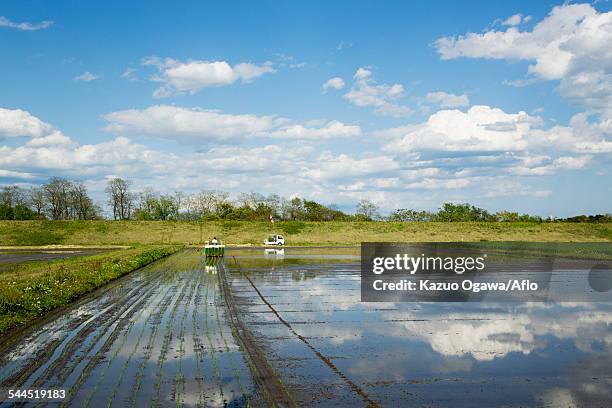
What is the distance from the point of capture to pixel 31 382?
855cm

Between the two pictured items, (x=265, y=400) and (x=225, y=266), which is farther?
(x=225, y=266)

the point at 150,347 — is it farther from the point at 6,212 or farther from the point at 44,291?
the point at 6,212

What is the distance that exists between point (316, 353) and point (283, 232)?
74017 mm

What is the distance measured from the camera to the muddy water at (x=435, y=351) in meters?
8.18

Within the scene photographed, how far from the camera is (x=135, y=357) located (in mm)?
10367

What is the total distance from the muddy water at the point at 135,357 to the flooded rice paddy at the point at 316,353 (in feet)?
0.10

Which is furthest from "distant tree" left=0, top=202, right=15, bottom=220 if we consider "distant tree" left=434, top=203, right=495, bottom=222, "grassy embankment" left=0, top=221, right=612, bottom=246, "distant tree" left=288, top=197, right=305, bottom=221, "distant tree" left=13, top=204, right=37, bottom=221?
"distant tree" left=434, top=203, right=495, bottom=222

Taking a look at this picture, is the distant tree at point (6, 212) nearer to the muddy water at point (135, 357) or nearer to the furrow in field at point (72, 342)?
the furrow in field at point (72, 342)

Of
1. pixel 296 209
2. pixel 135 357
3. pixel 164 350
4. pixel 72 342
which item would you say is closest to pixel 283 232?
pixel 296 209

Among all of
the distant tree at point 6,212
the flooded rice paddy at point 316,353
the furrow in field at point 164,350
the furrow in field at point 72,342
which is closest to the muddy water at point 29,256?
the furrow in field at point 72,342

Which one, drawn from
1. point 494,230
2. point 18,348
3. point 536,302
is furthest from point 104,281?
point 494,230

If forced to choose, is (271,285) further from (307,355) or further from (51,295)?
(307,355)

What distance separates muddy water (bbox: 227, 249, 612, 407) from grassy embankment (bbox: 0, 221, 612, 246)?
5914 cm

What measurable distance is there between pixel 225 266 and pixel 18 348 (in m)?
22.6
